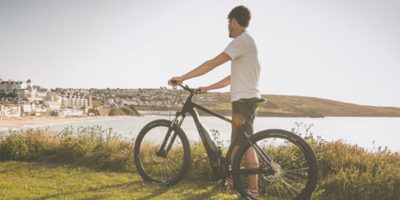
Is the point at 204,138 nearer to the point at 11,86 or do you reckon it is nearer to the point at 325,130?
the point at 325,130

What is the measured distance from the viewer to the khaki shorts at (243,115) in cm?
292

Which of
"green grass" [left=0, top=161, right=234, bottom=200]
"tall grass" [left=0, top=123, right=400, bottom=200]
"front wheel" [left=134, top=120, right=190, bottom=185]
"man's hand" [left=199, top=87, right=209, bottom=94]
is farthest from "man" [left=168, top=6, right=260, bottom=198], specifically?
"tall grass" [left=0, top=123, right=400, bottom=200]

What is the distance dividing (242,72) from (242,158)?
1.29m

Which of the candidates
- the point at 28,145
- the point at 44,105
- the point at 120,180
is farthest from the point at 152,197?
the point at 44,105

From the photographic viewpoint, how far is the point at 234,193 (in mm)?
3725

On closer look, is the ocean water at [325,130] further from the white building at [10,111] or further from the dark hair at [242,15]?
the white building at [10,111]

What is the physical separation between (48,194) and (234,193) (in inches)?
114

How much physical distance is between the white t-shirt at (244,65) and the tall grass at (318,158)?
1877mm

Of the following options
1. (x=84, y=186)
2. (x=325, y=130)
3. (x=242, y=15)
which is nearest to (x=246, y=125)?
(x=242, y=15)

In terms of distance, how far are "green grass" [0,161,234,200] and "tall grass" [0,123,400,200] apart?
16.2 inches

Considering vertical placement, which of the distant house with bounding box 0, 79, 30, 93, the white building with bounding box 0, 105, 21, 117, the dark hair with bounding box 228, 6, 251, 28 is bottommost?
the white building with bounding box 0, 105, 21, 117

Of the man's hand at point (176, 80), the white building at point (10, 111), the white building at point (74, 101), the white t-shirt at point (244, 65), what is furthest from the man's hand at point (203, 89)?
the white building at point (74, 101)

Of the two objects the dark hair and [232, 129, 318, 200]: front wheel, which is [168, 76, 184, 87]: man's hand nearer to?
the dark hair

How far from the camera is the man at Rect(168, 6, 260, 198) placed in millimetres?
2906
